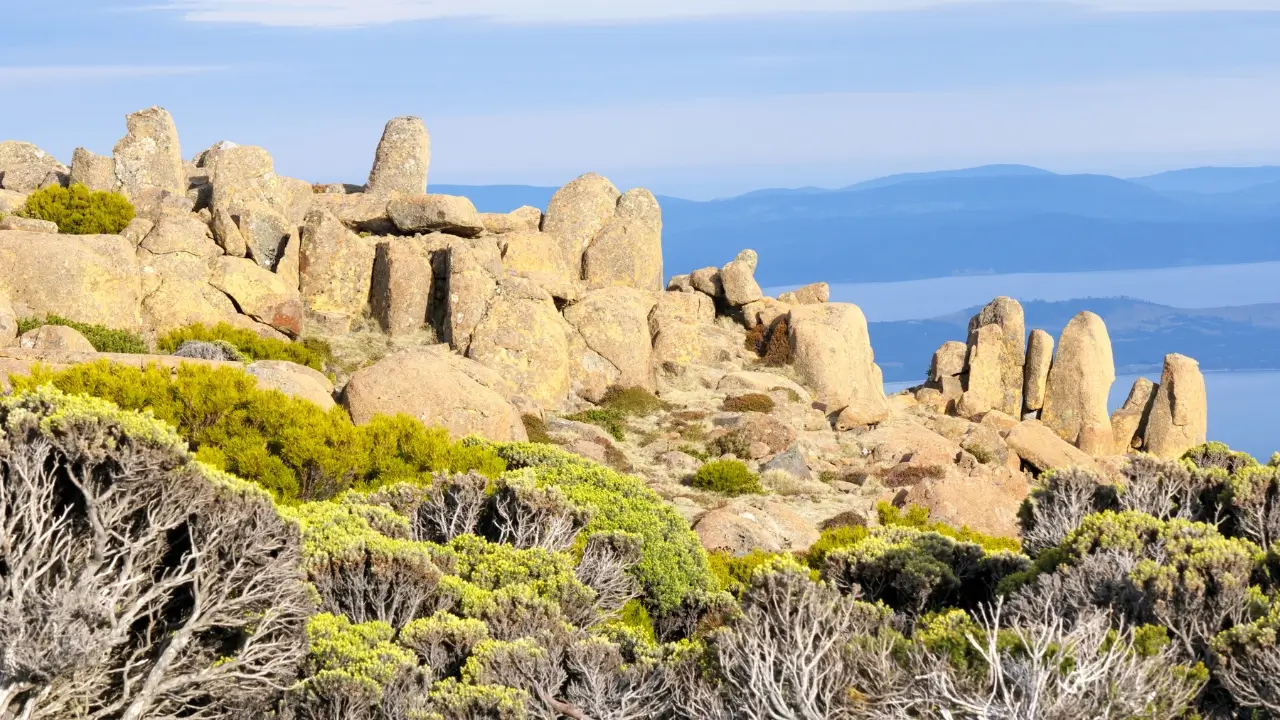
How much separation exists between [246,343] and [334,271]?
6633mm

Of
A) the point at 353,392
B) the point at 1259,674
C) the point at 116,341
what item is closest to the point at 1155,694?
the point at 1259,674

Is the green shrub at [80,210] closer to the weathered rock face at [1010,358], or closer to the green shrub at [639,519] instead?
the green shrub at [639,519]

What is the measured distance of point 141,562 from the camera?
11.4m

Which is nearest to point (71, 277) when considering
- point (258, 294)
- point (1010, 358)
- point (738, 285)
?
point (258, 294)

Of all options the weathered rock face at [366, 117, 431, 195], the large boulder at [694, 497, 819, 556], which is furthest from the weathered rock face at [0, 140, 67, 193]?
the large boulder at [694, 497, 819, 556]

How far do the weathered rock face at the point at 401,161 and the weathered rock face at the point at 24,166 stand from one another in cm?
1223

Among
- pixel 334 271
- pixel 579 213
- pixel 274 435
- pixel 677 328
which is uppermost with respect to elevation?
pixel 579 213

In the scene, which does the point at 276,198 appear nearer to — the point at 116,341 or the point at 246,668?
the point at 116,341

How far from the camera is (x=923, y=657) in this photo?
37.4 feet

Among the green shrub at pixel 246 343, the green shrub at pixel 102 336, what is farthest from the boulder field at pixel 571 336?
the green shrub at pixel 246 343

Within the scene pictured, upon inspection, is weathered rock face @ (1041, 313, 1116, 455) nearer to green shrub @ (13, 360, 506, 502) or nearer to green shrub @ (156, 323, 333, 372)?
green shrub @ (156, 323, 333, 372)

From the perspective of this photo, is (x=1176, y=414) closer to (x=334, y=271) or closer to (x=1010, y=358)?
(x=1010, y=358)

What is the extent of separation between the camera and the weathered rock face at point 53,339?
31.0 metres

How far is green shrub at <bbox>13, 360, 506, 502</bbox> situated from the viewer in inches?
996
